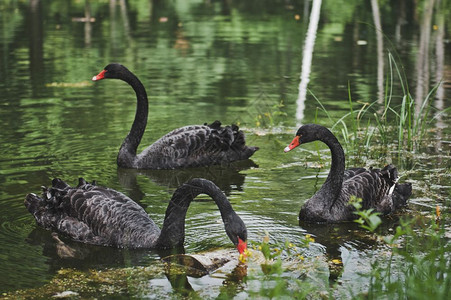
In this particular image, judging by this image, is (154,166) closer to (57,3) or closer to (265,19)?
(265,19)

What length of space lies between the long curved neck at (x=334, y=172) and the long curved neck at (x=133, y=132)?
2488 mm

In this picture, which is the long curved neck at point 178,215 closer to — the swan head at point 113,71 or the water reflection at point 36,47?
the swan head at point 113,71

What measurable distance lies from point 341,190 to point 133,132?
2.74 meters

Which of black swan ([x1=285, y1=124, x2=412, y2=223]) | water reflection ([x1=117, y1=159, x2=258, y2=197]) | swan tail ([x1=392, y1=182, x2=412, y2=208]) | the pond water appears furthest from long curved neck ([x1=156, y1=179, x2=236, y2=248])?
swan tail ([x1=392, y1=182, x2=412, y2=208])

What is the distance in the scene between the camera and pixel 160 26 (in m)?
19.3

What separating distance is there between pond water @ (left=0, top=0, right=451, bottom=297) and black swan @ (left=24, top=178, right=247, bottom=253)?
0.11 meters

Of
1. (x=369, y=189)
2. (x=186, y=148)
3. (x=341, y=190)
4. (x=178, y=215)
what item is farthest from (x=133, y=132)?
(x=178, y=215)

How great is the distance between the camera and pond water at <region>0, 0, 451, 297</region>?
6086mm

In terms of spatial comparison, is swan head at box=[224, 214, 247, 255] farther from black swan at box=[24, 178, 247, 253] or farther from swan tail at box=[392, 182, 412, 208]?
swan tail at box=[392, 182, 412, 208]

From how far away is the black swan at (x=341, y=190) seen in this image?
632 cm

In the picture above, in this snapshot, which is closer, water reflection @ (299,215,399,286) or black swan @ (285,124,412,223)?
water reflection @ (299,215,399,286)

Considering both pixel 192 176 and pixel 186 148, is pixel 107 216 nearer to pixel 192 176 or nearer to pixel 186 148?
pixel 192 176

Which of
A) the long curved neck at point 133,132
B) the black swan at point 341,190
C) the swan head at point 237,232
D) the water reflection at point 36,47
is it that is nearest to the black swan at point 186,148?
the long curved neck at point 133,132

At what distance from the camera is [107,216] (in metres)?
5.89
